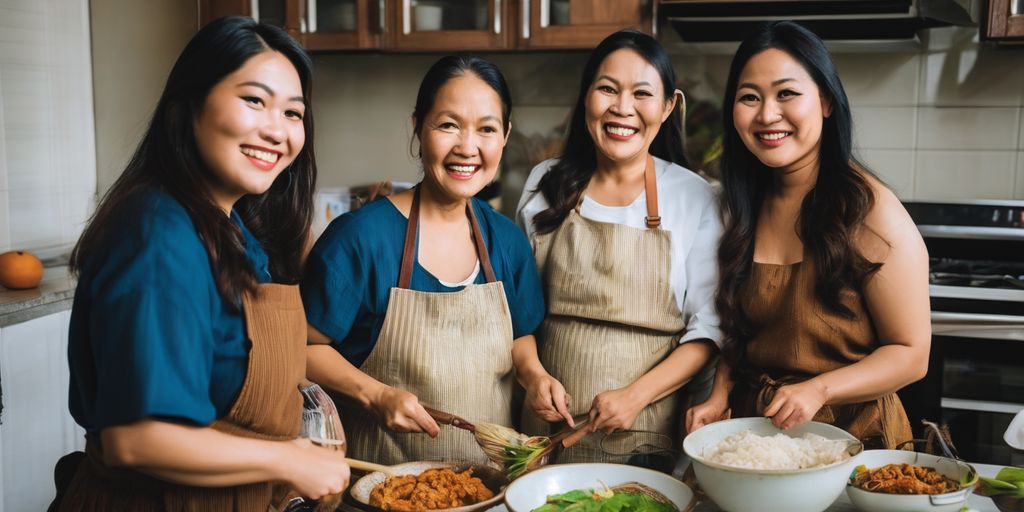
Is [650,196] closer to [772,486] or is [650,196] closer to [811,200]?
[811,200]

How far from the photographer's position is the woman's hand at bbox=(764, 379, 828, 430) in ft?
4.76

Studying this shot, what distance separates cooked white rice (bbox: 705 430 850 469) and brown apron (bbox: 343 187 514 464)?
1.78 ft

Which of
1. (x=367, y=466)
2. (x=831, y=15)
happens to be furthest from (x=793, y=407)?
(x=831, y=15)

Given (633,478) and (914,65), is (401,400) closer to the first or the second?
(633,478)

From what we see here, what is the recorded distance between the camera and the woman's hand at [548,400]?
67.0 inches

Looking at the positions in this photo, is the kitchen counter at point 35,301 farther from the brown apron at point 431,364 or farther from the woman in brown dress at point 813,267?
the woman in brown dress at point 813,267

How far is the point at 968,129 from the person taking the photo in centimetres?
314

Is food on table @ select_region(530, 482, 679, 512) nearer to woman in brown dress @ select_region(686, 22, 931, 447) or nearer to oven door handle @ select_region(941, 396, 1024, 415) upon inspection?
woman in brown dress @ select_region(686, 22, 931, 447)

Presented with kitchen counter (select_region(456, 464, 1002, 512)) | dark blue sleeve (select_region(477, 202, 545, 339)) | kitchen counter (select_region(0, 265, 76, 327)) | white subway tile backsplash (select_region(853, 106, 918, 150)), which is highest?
white subway tile backsplash (select_region(853, 106, 918, 150))

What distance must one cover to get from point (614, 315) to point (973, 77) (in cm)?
201

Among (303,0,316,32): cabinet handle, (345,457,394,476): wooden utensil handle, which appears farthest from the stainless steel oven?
(303,0,316,32): cabinet handle

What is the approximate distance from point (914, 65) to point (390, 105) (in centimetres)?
201

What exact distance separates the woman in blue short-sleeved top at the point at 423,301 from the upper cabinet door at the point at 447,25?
4.73 feet

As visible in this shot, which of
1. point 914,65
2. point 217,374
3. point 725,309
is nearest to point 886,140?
point 914,65
